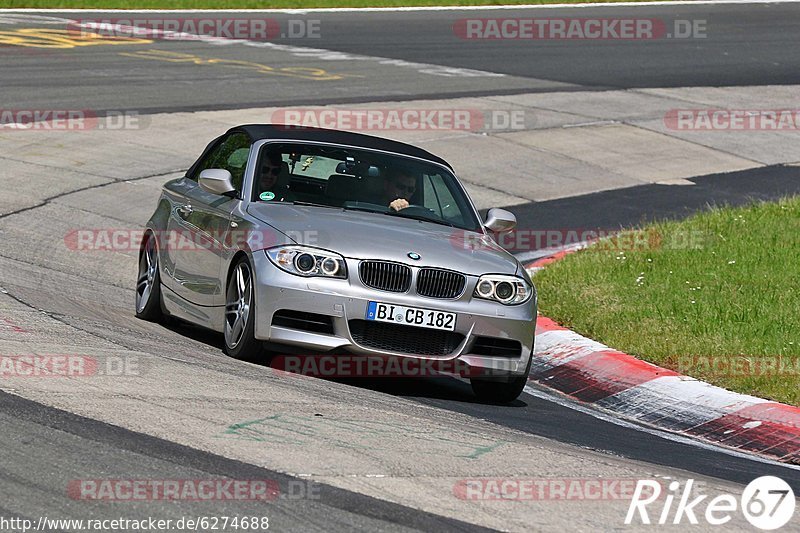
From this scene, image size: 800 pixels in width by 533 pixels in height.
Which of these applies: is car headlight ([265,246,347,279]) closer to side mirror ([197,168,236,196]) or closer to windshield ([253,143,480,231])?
windshield ([253,143,480,231])

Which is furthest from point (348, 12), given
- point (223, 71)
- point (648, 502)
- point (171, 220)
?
point (648, 502)

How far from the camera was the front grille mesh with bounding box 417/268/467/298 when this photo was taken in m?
8.54

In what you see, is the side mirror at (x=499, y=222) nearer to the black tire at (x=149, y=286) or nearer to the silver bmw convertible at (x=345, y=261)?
the silver bmw convertible at (x=345, y=261)

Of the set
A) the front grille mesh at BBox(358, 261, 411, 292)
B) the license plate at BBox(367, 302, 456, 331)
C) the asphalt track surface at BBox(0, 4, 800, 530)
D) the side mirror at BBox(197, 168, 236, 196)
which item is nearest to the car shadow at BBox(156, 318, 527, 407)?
the asphalt track surface at BBox(0, 4, 800, 530)

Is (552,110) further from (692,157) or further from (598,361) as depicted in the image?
(598,361)

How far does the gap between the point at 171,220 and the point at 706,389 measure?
3.92 m

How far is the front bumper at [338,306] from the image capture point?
27.5 feet

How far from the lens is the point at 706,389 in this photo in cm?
900

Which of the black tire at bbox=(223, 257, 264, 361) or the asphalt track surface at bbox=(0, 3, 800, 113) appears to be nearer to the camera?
the black tire at bbox=(223, 257, 264, 361)

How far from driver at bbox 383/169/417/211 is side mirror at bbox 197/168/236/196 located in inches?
39.9

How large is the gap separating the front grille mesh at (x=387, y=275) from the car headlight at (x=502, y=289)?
44cm

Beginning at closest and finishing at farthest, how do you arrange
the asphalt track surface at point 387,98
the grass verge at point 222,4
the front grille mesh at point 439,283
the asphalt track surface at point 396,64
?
the asphalt track surface at point 387,98 → the front grille mesh at point 439,283 → the asphalt track surface at point 396,64 → the grass verge at point 222,4

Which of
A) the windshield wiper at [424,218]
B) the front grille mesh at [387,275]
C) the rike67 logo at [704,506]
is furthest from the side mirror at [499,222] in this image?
the rike67 logo at [704,506]

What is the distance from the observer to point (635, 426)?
8.60 meters
